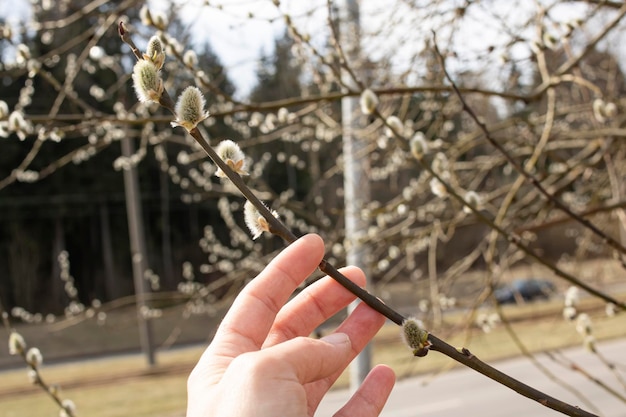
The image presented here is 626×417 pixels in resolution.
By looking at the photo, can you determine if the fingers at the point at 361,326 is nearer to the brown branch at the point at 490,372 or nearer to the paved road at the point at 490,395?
the brown branch at the point at 490,372

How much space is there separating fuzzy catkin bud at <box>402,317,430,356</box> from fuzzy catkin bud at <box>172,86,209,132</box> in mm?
450

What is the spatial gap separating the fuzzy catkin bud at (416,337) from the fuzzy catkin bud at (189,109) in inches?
17.7

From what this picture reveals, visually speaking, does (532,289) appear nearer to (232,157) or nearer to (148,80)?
(232,157)

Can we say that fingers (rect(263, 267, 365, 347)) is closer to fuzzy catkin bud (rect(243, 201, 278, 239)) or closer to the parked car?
fuzzy catkin bud (rect(243, 201, 278, 239))

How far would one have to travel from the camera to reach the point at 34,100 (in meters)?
16.5

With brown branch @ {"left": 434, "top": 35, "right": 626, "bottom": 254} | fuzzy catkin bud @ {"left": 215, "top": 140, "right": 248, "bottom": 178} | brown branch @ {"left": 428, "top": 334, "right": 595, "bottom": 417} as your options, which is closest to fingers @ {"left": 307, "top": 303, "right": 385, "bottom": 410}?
brown branch @ {"left": 428, "top": 334, "right": 595, "bottom": 417}

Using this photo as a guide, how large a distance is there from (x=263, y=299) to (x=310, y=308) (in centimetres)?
17

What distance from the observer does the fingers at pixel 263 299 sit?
1086mm

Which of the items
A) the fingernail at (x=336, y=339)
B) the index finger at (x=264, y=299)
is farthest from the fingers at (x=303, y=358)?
the index finger at (x=264, y=299)

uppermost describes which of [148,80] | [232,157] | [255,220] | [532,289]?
[148,80]

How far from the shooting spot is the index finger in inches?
42.8

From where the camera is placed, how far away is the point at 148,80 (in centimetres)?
93

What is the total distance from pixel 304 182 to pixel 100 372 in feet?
25.4

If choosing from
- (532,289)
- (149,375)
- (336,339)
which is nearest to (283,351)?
(336,339)
